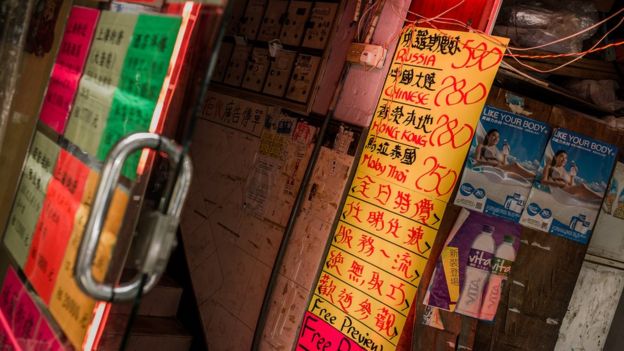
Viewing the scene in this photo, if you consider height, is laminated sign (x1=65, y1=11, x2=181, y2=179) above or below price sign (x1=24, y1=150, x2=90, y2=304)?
above

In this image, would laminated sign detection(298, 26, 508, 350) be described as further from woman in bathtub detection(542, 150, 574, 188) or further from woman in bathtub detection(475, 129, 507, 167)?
woman in bathtub detection(542, 150, 574, 188)

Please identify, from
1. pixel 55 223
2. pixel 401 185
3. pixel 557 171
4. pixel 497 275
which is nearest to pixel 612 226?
pixel 557 171

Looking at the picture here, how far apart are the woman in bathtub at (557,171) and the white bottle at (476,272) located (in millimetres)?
758

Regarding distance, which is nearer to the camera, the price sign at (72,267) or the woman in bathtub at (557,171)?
the price sign at (72,267)

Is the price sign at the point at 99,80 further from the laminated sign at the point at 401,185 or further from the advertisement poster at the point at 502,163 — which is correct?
the advertisement poster at the point at 502,163

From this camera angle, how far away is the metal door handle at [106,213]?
1669mm

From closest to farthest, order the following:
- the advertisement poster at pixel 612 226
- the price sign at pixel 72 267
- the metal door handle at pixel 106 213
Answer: the metal door handle at pixel 106 213 → the price sign at pixel 72 267 → the advertisement poster at pixel 612 226

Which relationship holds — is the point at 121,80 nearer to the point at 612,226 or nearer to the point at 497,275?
the point at 497,275

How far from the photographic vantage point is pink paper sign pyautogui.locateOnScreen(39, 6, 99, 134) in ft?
8.16

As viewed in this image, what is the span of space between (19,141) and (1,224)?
0.47m

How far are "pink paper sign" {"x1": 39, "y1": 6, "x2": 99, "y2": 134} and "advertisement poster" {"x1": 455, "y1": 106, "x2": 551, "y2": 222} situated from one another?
11.3 feet

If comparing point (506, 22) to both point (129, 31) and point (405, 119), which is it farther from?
point (129, 31)

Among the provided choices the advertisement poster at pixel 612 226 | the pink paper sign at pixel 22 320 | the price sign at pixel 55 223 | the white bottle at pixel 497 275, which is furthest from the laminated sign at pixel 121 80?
the advertisement poster at pixel 612 226

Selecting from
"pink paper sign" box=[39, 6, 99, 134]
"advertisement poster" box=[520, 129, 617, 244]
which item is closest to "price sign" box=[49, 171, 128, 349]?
"pink paper sign" box=[39, 6, 99, 134]
